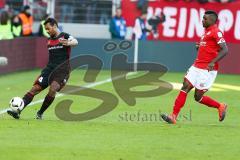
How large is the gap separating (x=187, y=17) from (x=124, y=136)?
19.7 m

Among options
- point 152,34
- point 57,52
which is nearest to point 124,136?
point 57,52

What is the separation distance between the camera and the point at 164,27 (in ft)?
106

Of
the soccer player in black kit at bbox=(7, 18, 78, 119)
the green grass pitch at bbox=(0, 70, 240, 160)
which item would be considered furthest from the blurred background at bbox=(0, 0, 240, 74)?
the soccer player in black kit at bbox=(7, 18, 78, 119)

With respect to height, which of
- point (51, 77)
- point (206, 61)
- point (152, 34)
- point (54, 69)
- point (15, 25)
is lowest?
point (152, 34)

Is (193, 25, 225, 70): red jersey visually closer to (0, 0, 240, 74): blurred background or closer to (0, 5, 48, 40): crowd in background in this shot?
(0, 5, 48, 40): crowd in background

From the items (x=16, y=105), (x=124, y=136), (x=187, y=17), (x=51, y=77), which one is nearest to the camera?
(x=124, y=136)

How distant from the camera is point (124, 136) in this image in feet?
42.6

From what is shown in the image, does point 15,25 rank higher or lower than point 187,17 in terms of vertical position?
lower

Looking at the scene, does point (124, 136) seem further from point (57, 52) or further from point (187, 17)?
point (187, 17)

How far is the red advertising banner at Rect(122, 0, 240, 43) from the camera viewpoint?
104 feet

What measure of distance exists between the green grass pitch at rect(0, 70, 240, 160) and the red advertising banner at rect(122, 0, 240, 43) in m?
13.1

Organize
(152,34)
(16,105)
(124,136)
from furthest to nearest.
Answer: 1. (152,34)
2. (16,105)
3. (124,136)

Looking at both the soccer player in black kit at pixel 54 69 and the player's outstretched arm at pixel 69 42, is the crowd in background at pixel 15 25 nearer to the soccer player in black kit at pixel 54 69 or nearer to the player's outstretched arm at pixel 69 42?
the soccer player in black kit at pixel 54 69

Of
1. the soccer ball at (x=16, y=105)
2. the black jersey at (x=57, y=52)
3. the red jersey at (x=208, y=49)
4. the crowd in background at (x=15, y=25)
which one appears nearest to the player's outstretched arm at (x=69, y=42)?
the black jersey at (x=57, y=52)
